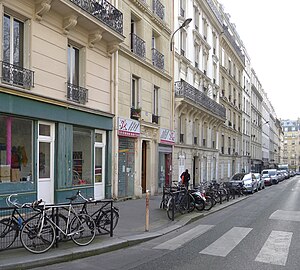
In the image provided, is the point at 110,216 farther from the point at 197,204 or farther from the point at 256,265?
the point at 197,204

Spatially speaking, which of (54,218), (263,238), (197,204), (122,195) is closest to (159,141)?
(122,195)

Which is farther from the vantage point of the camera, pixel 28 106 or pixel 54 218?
pixel 28 106

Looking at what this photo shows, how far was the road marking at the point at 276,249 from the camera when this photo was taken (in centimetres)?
689

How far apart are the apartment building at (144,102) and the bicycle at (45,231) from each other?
7.81 m

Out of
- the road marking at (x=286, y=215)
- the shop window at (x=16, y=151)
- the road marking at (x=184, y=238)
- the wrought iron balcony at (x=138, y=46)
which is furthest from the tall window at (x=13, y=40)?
the road marking at (x=286, y=215)

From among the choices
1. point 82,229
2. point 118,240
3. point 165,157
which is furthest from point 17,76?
point 165,157

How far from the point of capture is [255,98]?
65688 mm

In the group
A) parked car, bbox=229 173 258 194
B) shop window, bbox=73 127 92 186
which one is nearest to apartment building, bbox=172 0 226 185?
parked car, bbox=229 173 258 194

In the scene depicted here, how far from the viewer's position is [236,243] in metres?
8.33

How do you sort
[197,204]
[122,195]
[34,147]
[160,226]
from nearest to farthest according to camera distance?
[160,226] < [34,147] < [197,204] < [122,195]

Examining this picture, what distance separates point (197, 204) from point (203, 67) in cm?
1871

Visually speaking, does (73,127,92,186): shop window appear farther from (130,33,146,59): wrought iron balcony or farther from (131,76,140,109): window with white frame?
(130,33,146,59): wrought iron balcony

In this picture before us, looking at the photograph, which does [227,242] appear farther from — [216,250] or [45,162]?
[45,162]

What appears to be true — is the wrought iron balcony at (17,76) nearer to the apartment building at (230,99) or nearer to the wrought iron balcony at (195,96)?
the wrought iron balcony at (195,96)
